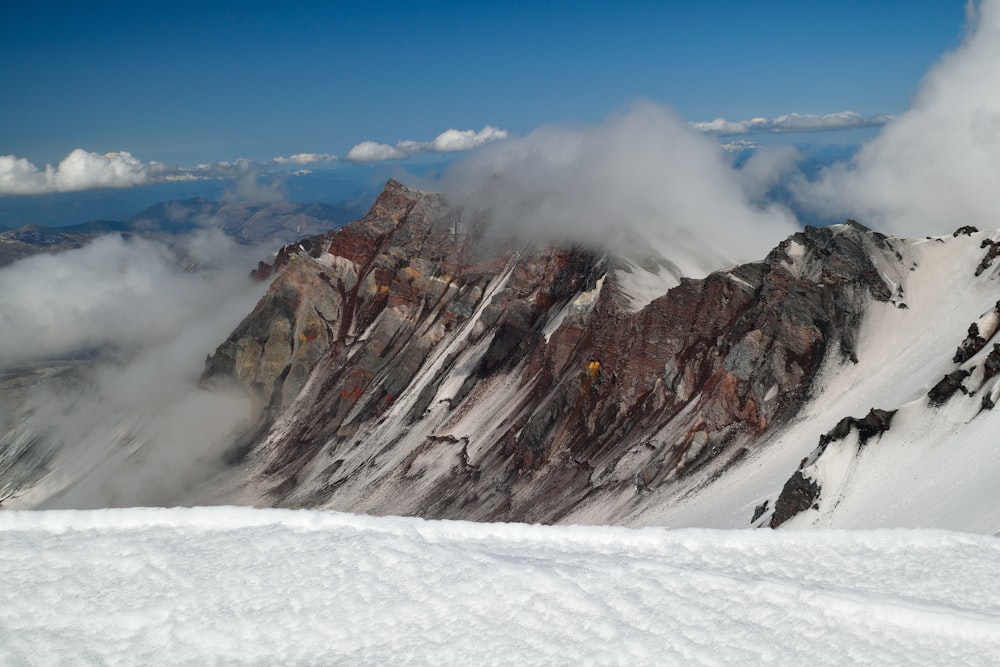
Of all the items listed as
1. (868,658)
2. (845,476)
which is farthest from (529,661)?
(845,476)

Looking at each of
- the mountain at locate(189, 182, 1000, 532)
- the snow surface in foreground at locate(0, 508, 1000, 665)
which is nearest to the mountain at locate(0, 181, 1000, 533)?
the mountain at locate(189, 182, 1000, 532)

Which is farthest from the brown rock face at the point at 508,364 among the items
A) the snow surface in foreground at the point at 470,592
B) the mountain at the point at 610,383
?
the snow surface in foreground at the point at 470,592

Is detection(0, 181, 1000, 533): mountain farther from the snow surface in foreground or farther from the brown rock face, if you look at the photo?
the snow surface in foreground

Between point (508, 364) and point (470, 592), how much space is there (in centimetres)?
9525

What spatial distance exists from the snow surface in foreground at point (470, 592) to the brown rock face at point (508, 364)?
182 feet

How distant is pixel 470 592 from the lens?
14391 mm

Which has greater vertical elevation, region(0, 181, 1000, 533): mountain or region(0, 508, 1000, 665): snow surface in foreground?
region(0, 508, 1000, 665): snow surface in foreground

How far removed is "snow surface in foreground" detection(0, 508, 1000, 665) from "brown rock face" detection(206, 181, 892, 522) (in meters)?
55.5

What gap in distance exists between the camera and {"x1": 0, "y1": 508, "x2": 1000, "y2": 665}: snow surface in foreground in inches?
503

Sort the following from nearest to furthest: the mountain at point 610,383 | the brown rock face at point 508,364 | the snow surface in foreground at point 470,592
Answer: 1. the snow surface in foreground at point 470,592
2. the mountain at point 610,383
3. the brown rock face at point 508,364

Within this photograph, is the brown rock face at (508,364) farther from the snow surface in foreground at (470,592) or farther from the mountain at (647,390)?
the snow surface in foreground at (470,592)

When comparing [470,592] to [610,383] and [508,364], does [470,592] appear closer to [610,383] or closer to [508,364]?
[610,383]

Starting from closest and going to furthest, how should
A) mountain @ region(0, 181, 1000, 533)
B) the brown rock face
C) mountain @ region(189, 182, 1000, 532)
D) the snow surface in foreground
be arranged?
the snow surface in foreground → mountain @ region(189, 182, 1000, 532) → mountain @ region(0, 181, 1000, 533) → the brown rock face

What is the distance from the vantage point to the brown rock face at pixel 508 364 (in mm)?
77750
